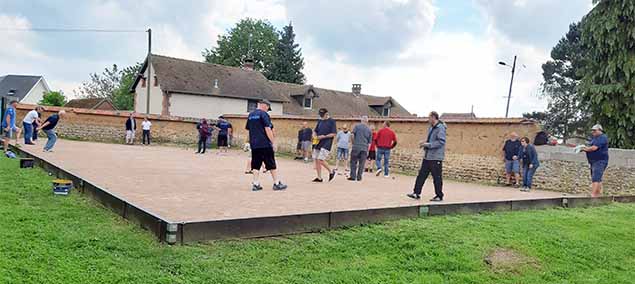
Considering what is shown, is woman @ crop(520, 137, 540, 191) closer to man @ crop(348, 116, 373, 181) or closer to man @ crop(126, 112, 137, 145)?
man @ crop(348, 116, 373, 181)

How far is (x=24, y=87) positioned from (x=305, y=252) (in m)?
61.0

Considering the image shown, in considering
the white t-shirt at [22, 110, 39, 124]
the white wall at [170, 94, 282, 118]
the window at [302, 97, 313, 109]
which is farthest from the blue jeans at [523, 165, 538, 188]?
the window at [302, 97, 313, 109]

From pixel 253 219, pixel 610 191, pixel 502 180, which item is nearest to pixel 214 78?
pixel 502 180

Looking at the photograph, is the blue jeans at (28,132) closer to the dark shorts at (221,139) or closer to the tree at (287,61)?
the dark shorts at (221,139)

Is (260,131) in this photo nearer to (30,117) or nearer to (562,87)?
(30,117)

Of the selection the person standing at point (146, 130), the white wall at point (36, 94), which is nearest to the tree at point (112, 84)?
the white wall at point (36, 94)

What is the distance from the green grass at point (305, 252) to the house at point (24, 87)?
2208 inches

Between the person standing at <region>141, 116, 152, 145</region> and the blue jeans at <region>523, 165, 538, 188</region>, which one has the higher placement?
the person standing at <region>141, 116, 152, 145</region>

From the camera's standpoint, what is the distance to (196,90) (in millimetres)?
34375

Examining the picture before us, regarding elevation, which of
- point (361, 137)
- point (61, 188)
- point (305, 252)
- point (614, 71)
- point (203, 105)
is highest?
point (614, 71)

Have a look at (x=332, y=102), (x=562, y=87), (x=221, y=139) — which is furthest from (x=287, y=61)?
(x=221, y=139)

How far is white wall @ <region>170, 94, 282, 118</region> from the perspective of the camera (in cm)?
3388

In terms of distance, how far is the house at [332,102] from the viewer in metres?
40.4

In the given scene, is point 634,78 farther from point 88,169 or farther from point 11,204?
point 11,204
